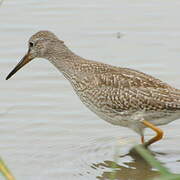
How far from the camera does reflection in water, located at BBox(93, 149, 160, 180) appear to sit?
29.6 feet

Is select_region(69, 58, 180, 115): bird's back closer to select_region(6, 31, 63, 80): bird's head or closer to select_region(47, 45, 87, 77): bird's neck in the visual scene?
select_region(47, 45, 87, 77): bird's neck

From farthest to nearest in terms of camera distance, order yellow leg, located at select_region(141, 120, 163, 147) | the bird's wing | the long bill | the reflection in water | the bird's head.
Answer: the long bill → the bird's head → yellow leg, located at select_region(141, 120, 163, 147) → the bird's wing → the reflection in water

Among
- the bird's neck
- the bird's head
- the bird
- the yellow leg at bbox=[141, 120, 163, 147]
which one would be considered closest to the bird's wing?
the bird

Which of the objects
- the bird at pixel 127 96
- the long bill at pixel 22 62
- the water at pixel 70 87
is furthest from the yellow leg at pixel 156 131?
the long bill at pixel 22 62

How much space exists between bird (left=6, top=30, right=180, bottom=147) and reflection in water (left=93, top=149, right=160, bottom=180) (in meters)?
0.25

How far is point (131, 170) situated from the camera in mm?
9242

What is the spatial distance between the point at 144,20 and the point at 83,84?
365 cm

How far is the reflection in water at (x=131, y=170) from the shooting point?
9031 millimetres

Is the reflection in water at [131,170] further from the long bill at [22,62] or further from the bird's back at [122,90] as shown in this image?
the long bill at [22,62]

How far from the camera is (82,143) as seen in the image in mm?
9805

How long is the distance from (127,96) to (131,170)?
797mm

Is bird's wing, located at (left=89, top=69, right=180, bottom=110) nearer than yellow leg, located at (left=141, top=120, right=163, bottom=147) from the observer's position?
Yes

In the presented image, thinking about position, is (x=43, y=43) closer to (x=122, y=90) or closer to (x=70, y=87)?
(x=122, y=90)

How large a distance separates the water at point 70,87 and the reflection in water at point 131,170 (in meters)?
0.01
